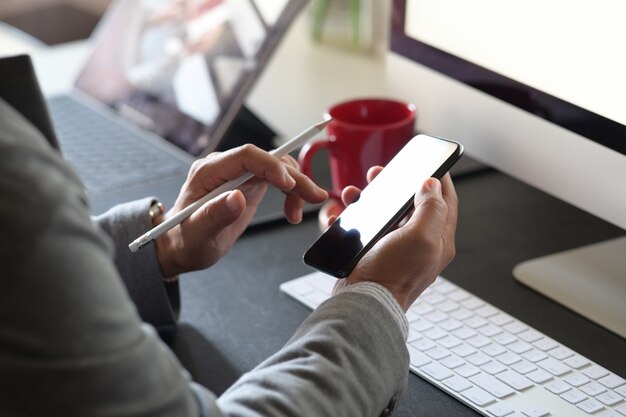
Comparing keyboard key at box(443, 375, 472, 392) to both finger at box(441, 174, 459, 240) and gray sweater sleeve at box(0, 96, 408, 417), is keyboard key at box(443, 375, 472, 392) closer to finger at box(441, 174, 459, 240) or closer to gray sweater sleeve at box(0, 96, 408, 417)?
finger at box(441, 174, 459, 240)

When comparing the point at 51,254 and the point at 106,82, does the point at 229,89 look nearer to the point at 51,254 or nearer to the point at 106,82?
the point at 106,82

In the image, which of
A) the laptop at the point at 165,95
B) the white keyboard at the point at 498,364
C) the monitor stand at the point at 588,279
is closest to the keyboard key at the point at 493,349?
the white keyboard at the point at 498,364

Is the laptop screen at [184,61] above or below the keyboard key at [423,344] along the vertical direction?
below

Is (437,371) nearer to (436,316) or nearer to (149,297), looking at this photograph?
(436,316)

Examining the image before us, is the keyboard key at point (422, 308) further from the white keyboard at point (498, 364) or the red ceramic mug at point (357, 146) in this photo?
the red ceramic mug at point (357, 146)

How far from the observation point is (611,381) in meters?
0.71

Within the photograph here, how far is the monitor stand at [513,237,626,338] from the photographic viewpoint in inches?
31.5

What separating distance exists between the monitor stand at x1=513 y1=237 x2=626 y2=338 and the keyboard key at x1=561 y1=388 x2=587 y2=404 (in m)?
0.10

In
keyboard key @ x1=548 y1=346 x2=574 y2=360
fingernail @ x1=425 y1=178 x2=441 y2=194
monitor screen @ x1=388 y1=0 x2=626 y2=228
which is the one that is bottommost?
keyboard key @ x1=548 y1=346 x2=574 y2=360

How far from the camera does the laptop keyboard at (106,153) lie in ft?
3.64

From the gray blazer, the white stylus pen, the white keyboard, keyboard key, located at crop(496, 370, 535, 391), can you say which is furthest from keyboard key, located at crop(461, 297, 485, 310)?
the gray blazer

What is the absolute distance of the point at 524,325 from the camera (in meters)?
0.78

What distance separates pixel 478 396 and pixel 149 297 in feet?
0.99

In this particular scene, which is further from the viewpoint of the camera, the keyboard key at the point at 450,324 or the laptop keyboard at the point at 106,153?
the laptop keyboard at the point at 106,153
